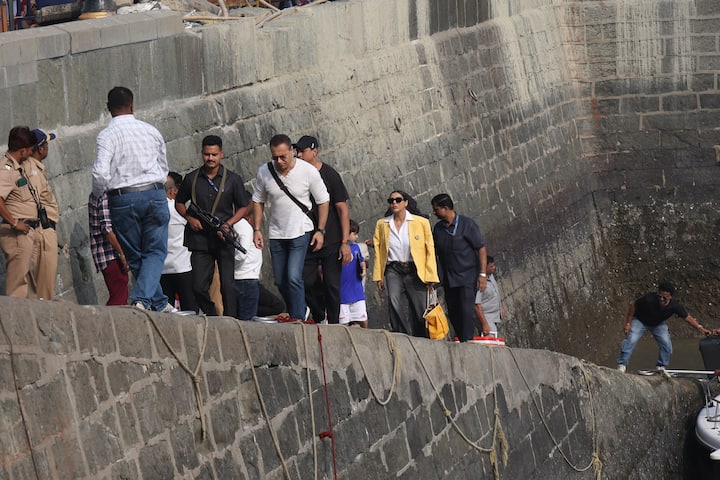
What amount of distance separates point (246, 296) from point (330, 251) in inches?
26.8

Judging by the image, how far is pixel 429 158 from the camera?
1794cm

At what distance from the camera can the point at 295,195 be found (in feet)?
35.8

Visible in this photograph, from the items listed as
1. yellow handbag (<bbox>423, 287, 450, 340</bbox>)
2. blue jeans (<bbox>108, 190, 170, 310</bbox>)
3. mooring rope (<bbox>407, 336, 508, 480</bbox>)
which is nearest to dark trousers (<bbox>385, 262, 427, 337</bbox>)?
yellow handbag (<bbox>423, 287, 450, 340</bbox>)

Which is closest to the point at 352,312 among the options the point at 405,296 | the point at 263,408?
the point at 405,296

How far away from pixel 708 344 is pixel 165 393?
10282 mm

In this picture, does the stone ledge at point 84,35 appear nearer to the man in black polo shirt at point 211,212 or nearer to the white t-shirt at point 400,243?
the man in black polo shirt at point 211,212

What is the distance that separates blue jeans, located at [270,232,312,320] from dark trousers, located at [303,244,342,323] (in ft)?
0.89

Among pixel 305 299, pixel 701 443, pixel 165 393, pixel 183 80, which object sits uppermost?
pixel 183 80

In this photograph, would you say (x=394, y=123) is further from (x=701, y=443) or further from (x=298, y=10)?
(x=701, y=443)

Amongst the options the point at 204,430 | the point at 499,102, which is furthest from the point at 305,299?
the point at 499,102

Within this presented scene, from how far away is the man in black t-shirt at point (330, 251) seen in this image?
36.9 feet

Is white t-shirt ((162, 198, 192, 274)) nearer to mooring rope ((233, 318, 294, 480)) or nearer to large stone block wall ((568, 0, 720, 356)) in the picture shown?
mooring rope ((233, 318, 294, 480))

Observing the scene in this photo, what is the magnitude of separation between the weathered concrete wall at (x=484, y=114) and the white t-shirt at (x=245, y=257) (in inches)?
39.8

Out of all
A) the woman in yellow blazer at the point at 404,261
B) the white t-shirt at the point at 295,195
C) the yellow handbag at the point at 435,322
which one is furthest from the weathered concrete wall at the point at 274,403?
the white t-shirt at the point at 295,195
